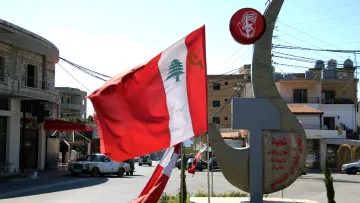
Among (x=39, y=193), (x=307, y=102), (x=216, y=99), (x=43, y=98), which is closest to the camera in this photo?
(x=39, y=193)

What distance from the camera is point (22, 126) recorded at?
101 feet

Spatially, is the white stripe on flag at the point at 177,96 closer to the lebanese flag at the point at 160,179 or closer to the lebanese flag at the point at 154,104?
the lebanese flag at the point at 154,104

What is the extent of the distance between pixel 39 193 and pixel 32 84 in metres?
14.4

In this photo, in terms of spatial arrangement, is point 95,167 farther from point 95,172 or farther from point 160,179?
point 160,179

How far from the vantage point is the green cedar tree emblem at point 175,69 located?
7.18 metres

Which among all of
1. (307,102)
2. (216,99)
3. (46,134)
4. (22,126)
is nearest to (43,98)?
(22,126)

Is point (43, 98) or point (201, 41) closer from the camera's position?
point (201, 41)

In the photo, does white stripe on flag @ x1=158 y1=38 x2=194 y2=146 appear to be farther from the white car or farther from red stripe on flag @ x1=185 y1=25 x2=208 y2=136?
the white car

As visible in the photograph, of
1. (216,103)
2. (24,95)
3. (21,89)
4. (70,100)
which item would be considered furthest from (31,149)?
(70,100)

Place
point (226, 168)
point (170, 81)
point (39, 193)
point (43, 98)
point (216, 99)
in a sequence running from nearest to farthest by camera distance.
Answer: point (170, 81)
point (226, 168)
point (39, 193)
point (43, 98)
point (216, 99)

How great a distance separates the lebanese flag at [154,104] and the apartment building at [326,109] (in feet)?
128

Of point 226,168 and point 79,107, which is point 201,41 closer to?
point 226,168

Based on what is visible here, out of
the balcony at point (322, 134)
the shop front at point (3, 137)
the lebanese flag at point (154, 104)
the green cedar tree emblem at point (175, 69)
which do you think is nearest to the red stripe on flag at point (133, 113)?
the lebanese flag at point (154, 104)

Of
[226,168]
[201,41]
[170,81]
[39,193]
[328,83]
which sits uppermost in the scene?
[328,83]
